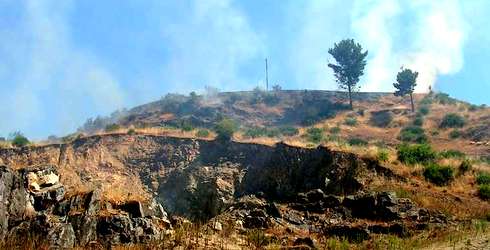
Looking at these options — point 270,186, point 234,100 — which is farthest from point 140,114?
point 270,186

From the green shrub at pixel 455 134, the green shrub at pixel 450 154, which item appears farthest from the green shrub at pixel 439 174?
the green shrub at pixel 455 134

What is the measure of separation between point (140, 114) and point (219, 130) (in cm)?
3453

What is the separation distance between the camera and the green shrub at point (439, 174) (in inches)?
1101

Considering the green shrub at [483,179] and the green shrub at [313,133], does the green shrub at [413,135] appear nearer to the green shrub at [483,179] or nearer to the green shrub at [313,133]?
the green shrub at [313,133]

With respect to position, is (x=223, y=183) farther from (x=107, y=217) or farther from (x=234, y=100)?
(x=234, y=100)

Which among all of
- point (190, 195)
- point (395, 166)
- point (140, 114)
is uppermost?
point (140, 114)

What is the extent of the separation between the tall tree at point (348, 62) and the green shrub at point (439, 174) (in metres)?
47.7

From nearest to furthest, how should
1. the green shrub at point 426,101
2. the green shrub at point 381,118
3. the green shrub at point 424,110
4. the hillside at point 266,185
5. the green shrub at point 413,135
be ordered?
the hillside at point 266,185, the green shrub at point 413,135, the green shrub at point 381,118, the green shrub at point 424,110, the green shrub at point 426,101

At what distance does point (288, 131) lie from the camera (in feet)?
211

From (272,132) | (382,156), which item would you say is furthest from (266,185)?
(272,132)

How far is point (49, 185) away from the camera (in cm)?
2142

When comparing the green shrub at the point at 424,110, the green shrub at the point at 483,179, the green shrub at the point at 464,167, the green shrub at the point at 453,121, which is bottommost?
the green shrub at the point at 483,179

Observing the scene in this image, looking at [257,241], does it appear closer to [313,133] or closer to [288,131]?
[313,133]

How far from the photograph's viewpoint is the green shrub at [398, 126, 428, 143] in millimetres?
53656
